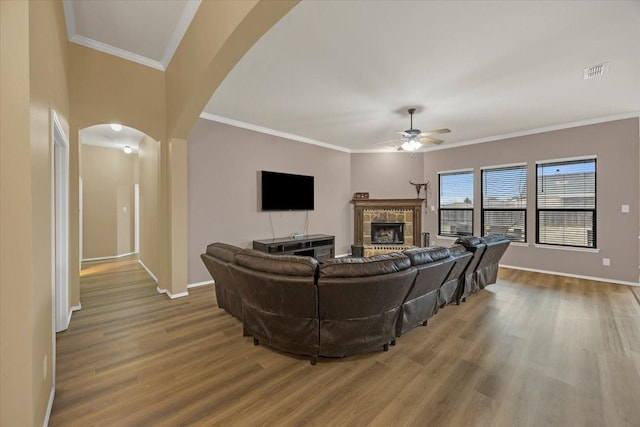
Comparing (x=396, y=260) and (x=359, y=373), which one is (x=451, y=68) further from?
(x=359, y=373)

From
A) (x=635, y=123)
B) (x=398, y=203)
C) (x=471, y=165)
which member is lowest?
(x=398, y=203)

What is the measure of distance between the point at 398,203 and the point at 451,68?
4.19m

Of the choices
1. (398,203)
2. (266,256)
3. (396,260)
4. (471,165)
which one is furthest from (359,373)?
(471,165)

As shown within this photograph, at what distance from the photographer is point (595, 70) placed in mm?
3127

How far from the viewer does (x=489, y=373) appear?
7.04 feet

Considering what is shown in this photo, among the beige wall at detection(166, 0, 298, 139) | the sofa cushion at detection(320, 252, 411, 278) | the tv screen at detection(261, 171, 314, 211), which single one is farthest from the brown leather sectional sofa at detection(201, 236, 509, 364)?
the tv screen at detection(261, 171, 314, 211)

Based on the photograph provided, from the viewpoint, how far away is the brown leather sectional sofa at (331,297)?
2.16 m

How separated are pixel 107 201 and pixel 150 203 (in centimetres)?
306

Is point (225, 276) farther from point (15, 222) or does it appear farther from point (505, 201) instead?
point (505, 201)

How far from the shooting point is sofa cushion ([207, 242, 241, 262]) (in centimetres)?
281

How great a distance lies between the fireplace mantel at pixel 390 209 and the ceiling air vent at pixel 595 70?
4043 mm

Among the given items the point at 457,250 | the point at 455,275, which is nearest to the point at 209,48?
the point at 457,250

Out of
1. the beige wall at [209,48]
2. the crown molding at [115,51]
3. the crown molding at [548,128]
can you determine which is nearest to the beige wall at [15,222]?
the beige wall at [209,48]

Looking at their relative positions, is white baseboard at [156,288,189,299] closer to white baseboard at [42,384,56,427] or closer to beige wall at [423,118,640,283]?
white baseboard at [42,384,56,427]
